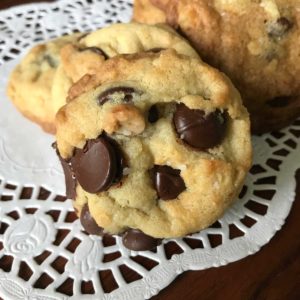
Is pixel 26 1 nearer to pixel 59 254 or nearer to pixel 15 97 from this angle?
pixel 15 97

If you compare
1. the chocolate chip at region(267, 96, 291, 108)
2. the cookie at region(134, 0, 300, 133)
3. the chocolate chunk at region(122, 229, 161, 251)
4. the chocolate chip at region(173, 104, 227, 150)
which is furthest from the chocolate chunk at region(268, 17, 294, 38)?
the chocolate chunk at region(122, 229, 161, 251)

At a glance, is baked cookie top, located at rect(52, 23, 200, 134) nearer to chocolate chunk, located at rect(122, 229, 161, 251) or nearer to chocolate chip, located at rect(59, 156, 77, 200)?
chocolate chip, located at rect(59, 156, 77, 200)

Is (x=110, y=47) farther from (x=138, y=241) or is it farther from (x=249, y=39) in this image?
(x=138, y=241)

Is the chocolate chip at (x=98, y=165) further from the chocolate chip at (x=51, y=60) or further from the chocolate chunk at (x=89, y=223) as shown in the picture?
the chocolate chip at (x=51, y=60)

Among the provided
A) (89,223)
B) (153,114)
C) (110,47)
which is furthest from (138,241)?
(110,47)

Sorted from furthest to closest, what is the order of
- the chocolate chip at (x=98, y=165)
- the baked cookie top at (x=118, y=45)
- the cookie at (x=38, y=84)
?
1. the cookie at (x=38, y=84)
2. the baked cookie top at (x=118, y=45)
3. the chocolate chip at (x=98, y=165)

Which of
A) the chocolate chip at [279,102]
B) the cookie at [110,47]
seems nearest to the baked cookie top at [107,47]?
the cookie at [110,47]
